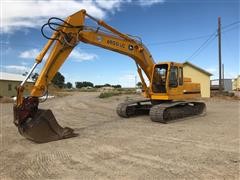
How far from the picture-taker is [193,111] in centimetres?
1322

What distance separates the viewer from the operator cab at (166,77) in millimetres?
12023

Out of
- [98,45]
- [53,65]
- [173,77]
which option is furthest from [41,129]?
[173,77]

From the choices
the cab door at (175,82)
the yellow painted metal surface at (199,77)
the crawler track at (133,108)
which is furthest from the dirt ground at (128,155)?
the yellow painted metal surface at (199,77)

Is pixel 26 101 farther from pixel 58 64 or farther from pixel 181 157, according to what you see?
pixel 181 157

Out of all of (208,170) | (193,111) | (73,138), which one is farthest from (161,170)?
(193,111)

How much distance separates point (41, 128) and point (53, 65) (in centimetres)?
194

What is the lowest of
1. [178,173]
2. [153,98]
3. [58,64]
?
[178,173]

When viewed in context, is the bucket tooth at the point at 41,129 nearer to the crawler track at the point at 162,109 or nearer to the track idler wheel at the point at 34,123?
the track idler wheel at the point at 34,123

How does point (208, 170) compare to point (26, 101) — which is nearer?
point (208, 170)

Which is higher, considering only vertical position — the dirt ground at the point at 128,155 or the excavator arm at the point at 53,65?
the excavator arm at the point at 53,65

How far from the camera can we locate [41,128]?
25.6 feet

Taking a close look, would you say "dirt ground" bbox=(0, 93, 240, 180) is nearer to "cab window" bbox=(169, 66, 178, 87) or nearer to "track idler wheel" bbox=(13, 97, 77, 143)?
"track idler wheel" bbox=(13, 97, 77, 143)

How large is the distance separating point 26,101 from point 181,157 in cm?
430

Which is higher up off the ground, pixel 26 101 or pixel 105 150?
pixel 26 101
